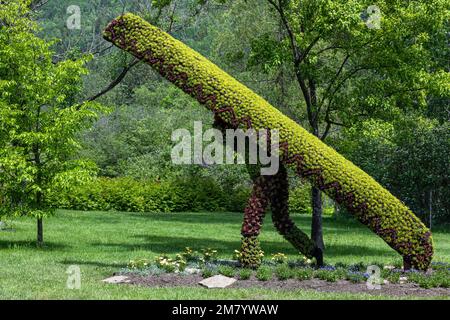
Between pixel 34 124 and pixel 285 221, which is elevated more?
Result: pixel 34 124

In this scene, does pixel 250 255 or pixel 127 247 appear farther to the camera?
pixel 127 247

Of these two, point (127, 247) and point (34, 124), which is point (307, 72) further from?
point (34, 124)

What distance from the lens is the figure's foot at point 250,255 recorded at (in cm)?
1280

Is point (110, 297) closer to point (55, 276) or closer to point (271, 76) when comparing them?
point (55, 276)

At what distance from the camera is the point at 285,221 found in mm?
13625

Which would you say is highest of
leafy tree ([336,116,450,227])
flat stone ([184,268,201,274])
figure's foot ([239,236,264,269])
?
leafy tree ([336,116,450,227])

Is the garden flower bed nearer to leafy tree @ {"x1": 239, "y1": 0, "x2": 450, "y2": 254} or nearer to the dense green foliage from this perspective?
leafy tree @ {"x1": 239, "y1": 0, "x2": 450, "y2": 254}

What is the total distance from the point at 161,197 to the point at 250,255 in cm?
1976

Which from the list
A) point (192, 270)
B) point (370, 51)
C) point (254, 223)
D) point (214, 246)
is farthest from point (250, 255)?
point (370, 51)

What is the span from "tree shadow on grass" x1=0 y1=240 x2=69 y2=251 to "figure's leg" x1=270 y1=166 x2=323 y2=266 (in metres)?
6.18

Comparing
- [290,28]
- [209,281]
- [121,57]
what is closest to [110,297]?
[209,281]

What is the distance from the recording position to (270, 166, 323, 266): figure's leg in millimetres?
13312

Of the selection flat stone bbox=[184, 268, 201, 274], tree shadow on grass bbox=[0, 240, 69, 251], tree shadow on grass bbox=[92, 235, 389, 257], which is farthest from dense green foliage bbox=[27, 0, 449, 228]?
tree shadow on grass bbox=[0, 240, 69, 251]

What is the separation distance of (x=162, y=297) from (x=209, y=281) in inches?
59.1
